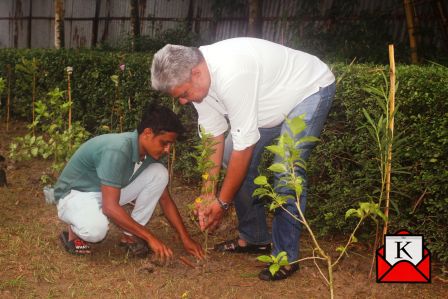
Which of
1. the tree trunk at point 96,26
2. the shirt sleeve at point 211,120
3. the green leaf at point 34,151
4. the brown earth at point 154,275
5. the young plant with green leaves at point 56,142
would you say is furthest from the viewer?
the tree trunk at point 96,26

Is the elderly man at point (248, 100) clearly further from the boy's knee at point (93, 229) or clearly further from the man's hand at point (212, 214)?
the boy's knee at point (93, 229)

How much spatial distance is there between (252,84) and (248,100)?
0.10 metres

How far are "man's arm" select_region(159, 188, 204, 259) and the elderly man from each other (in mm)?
288

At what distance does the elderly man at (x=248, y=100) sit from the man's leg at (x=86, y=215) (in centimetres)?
89

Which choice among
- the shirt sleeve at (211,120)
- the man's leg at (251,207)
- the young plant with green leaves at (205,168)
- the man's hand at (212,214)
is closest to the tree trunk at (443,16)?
the man's leg at (251,207)

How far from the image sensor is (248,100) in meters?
3.32

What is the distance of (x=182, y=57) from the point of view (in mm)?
3277

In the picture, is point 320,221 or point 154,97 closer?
point 320,221

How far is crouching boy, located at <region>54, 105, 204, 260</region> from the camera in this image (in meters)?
3.88

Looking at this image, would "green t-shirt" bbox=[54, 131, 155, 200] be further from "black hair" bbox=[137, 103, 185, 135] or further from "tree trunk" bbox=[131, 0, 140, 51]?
"tree trunk" bbox=[131, 0, 140, 51]

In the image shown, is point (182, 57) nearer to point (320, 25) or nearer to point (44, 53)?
point (44, 53)

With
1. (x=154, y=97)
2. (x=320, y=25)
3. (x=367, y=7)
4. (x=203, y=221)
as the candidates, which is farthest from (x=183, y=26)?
(x=203, y=221)

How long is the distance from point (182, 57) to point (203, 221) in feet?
3.50

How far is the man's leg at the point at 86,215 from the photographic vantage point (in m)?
4.12
